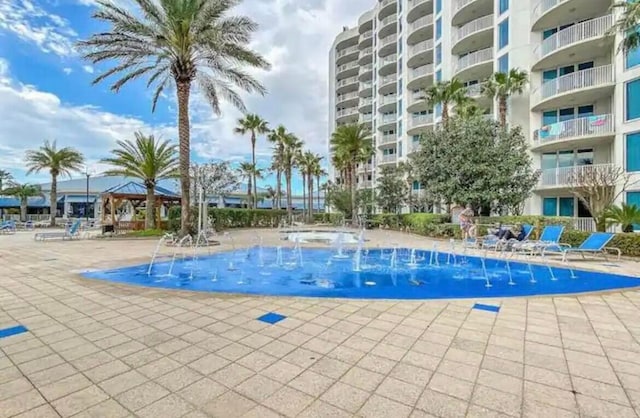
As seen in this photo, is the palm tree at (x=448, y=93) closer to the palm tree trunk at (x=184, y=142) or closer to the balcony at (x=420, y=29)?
the balcony at (x=420, y=29)

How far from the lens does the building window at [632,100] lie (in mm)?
15797

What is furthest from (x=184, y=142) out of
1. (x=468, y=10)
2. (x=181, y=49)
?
(x=468, y=10)

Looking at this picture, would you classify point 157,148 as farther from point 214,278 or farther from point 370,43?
point 370,43

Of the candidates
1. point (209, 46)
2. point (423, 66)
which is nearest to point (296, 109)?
point (423, 66)

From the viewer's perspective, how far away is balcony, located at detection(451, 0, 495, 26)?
2594cm

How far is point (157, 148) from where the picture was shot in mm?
20547

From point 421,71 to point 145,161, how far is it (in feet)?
89.4

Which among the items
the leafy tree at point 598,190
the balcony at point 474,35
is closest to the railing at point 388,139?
the balcony at point 474,35

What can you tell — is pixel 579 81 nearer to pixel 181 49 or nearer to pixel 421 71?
pixel 421 71

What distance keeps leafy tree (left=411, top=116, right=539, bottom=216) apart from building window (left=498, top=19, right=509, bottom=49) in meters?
8.08

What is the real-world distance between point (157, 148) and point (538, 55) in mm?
24021

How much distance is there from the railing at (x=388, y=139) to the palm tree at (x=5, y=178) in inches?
1656

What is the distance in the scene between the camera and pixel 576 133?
1830 cm

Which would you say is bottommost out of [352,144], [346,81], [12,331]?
[12,331]
